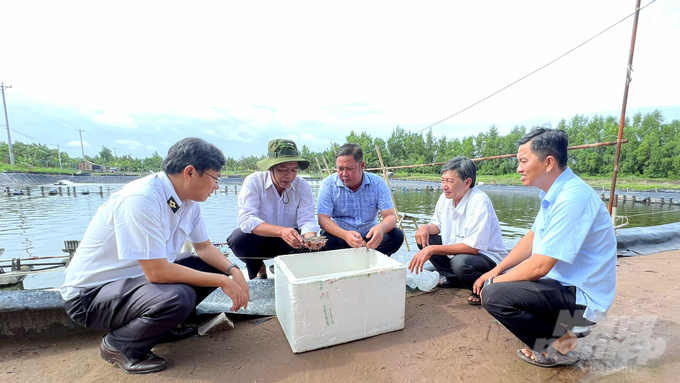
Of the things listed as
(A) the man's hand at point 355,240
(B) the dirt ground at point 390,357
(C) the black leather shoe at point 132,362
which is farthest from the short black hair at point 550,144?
(C) the black leather shoe at point 132,362

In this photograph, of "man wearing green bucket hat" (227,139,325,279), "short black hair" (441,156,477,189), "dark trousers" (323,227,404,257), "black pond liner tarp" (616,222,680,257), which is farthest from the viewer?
"black pond liner tarp" (616,222,680,257)

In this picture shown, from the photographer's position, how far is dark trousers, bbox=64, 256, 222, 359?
1.61m

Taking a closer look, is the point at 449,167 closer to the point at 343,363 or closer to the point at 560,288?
the point at 560,288

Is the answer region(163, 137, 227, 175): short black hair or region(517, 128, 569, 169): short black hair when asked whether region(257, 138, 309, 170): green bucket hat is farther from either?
region(517, 128, 569, 169): short black hair

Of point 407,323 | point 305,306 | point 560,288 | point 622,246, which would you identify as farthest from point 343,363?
point 622,246

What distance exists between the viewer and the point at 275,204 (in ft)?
9.90

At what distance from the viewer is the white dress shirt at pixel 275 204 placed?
2879mm

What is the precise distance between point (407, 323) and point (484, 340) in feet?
1.64

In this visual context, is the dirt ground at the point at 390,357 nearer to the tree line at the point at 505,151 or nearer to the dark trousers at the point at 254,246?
the dark trousers at the point at 254,246

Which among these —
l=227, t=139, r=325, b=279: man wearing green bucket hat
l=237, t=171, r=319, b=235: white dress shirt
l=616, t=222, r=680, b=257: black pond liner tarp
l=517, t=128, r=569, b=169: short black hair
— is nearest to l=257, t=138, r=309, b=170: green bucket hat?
l=227, t=139, r=325, b=279: man wearing green bucket hat

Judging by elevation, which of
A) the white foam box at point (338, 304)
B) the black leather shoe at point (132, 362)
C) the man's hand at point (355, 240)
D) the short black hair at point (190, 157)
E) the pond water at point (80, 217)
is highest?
the short black hair at point (190, 157)

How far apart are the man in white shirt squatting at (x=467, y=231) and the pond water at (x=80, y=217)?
9533 millimetres

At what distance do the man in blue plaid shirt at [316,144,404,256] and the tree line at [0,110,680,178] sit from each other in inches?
863

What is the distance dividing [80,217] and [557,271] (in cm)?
Result: 3337
